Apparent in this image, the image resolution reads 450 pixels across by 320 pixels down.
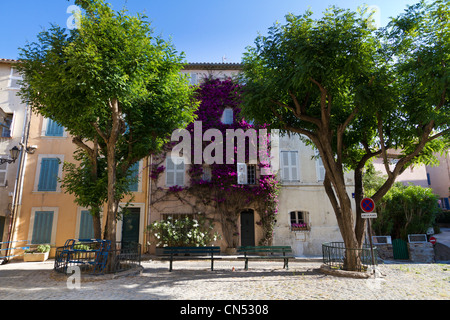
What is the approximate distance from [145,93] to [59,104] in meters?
2.44

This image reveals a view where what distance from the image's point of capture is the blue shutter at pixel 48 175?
50.6 feet

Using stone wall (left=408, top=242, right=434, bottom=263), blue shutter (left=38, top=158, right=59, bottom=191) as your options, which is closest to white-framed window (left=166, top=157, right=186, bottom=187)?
blue shutter (left=38, top=158, right=59, bottom=191)

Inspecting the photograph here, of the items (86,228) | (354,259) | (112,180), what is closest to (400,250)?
(354,259)

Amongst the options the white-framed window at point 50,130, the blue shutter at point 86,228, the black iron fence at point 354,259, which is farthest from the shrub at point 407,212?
the white-framed window at point 50,130

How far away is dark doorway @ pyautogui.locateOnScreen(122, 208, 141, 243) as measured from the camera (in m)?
15.5

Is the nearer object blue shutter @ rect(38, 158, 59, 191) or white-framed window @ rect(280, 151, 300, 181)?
blue shutter @ rect(38, 158, 59, 191)
